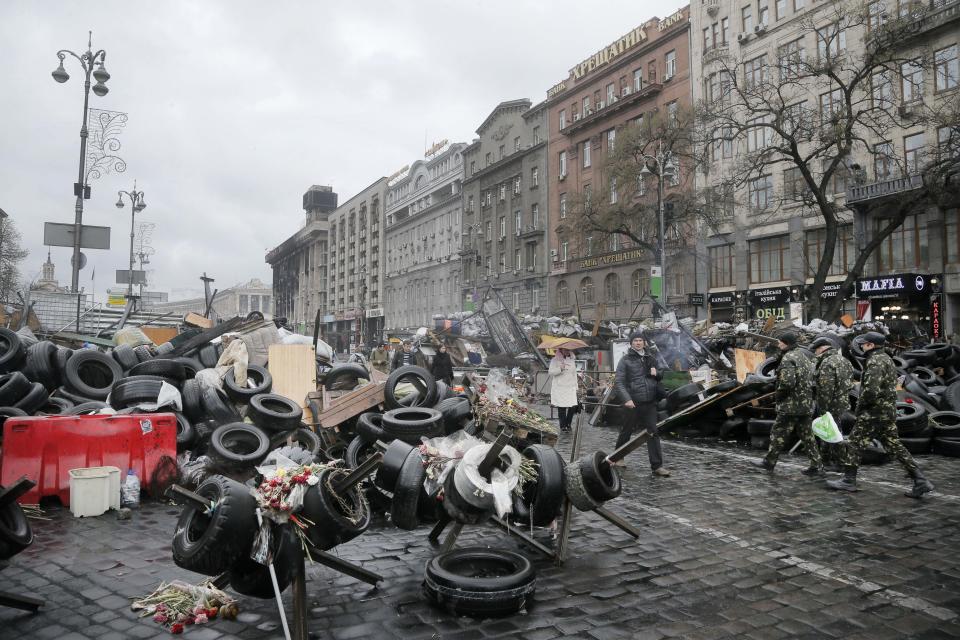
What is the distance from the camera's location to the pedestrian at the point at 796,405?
336 inches

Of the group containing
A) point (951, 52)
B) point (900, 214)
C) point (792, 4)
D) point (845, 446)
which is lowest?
point (845, 446)

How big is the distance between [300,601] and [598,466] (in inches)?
99.5

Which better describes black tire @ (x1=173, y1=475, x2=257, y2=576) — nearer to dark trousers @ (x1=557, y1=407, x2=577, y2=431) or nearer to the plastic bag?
the plastic bag

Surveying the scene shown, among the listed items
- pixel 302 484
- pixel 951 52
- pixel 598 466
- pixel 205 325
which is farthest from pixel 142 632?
pixel 951 52

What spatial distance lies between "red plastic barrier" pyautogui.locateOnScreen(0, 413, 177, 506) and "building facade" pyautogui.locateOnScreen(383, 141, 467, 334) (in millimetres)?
62435

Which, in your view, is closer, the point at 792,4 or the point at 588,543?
the point at 588,543

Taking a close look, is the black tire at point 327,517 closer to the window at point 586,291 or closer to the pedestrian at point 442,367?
the pedestrian at point 442,367

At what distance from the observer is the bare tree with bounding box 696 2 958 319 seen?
2439 cm

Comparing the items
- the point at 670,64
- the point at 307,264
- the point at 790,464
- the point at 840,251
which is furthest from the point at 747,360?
the point at 307,264

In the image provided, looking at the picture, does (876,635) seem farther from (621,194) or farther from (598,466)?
(621,194)

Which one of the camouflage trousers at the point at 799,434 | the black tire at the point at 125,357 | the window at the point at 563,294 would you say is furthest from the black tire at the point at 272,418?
the window at the point at 563,294

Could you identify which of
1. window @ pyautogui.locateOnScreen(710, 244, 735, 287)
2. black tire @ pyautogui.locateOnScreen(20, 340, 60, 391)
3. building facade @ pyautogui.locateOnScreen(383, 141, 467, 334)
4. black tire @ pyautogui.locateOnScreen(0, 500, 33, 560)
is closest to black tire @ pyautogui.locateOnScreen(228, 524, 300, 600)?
black tire @ pyautogui.locateOnScreen(0, 500, 33, 560)

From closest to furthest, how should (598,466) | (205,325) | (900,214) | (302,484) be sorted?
(302,484), (598,466), (205,325), (900,214)

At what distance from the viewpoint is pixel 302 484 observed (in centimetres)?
407
